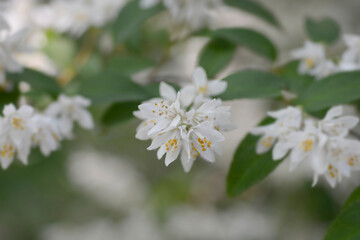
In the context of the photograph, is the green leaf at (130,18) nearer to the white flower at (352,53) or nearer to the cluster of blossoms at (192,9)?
the cluster of blossoms at (192,9)

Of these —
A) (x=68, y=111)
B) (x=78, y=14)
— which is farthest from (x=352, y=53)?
(x=78, y=14)

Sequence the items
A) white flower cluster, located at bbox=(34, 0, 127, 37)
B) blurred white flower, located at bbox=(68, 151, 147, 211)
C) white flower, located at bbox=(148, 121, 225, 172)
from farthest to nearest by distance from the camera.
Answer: blurred white flower, located at bbox=(68, 151, 147, 211)
white flower cluster, located at bbox=(34, 0, 127, 37)
white flower, located at bbox=(148, 121, 225, 172)

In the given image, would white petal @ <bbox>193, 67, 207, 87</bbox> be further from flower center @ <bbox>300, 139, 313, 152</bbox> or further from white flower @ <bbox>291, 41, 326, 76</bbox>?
white flower @ <bbox>291, 41, 326, 76</bbox>

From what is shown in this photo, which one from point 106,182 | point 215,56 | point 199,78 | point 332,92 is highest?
point 106,182

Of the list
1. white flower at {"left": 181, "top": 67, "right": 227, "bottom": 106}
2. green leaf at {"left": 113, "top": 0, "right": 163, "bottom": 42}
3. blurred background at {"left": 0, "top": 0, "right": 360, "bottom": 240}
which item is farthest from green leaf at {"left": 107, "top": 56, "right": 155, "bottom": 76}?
blurred background at {"left": 0, "top": 0, "right": 360, "bottom": 240}

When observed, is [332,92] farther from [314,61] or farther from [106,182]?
[106,182]

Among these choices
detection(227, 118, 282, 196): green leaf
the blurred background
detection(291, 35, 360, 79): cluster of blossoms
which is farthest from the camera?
the blurred background

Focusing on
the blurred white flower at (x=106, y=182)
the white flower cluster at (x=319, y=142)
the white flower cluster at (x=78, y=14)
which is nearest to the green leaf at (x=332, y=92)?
the white flower cluster at (x=319, y=142)
